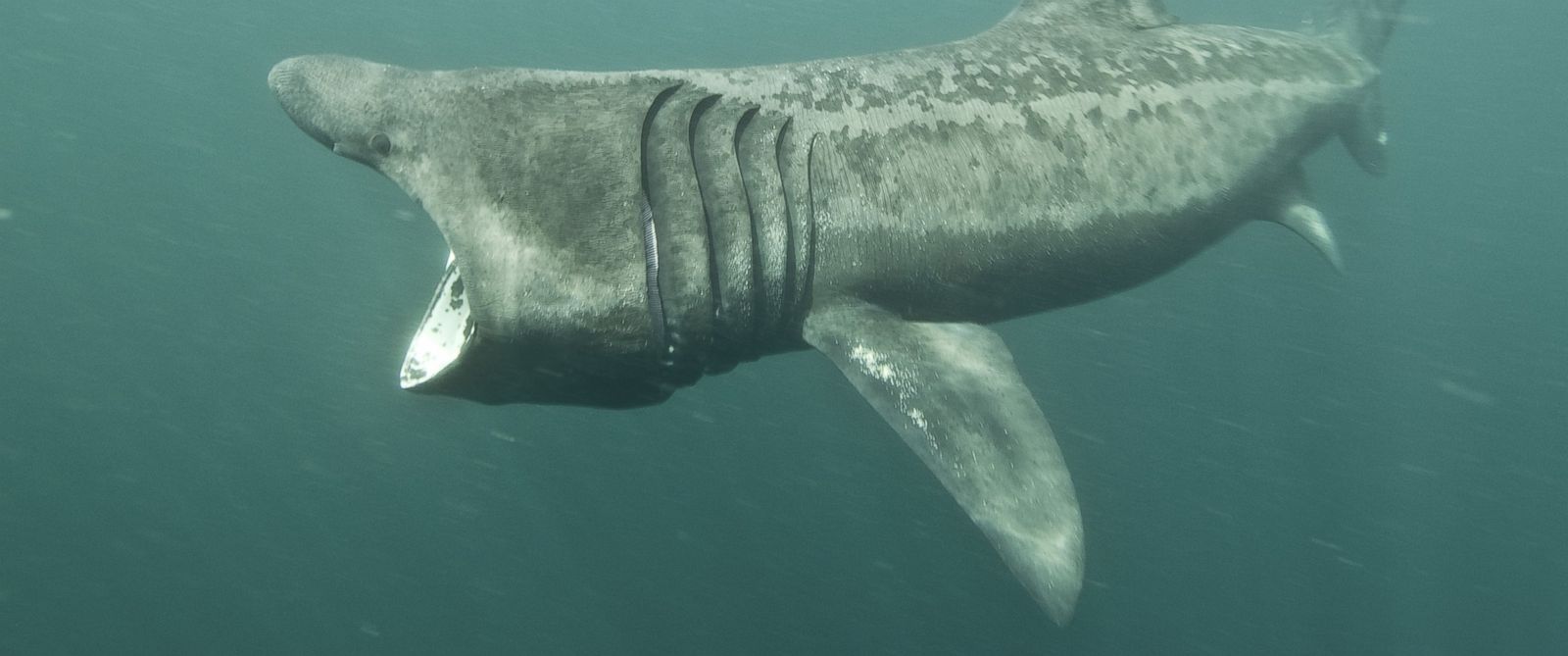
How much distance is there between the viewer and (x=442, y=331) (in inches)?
133

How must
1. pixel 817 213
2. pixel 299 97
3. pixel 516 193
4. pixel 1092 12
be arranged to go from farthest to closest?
pixel 1092 12 < pixel 817 213 < pixel 299 97 < pixel 516 193

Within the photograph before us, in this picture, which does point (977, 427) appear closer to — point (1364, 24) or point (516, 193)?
point (516, 193)

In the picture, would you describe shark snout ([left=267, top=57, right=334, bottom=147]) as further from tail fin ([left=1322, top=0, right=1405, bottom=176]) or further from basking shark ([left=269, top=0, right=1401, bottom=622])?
tail fin ([left=1322, top=0, right=1405, bottom=176])

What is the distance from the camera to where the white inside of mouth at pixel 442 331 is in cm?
327

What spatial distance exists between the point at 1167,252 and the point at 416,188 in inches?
135

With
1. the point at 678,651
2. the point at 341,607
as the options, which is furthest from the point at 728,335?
the point at 341,607

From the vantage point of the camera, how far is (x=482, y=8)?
2270 inches

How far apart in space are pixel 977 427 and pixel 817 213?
0.94 metres

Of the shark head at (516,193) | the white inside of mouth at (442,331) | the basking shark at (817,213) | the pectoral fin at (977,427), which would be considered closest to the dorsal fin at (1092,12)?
the basking shark at (817,213)

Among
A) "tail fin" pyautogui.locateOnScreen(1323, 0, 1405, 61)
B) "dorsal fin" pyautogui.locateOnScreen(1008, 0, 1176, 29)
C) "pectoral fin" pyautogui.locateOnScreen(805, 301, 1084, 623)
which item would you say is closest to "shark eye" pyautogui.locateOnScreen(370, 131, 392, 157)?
"pectoral fin" pyautogui.locateOnScreen(805, 301, 1084, 623)

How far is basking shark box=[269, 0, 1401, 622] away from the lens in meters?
2.88

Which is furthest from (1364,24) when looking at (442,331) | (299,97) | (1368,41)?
(299,97)

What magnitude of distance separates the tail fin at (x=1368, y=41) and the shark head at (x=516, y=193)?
543 centimetres

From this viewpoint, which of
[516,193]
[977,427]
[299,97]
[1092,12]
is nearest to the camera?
[516,193]
